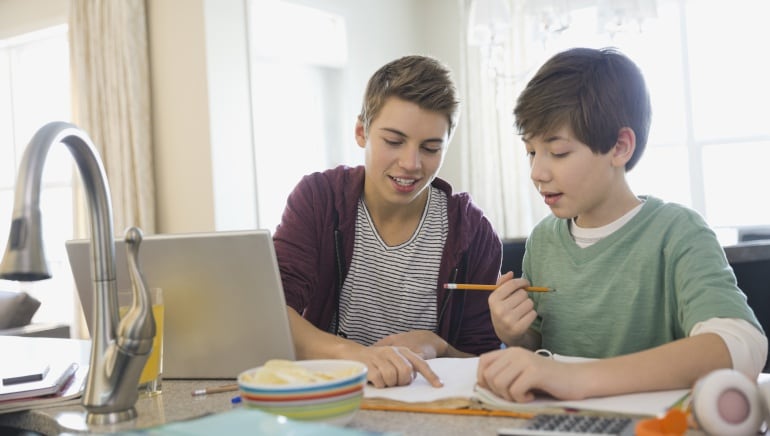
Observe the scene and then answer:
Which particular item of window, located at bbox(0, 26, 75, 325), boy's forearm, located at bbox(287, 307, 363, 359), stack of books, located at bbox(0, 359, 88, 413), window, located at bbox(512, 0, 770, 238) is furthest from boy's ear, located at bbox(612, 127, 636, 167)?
window, located at bbox(0, 26, 75, 325)

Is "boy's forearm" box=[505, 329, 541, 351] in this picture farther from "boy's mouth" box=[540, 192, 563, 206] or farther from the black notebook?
the black notebook

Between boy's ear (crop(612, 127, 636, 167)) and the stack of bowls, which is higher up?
boy's ear (crop(612, 127, 636, 167))

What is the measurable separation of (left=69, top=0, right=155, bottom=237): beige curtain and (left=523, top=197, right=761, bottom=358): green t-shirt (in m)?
3.27

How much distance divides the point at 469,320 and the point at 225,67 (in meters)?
2.89

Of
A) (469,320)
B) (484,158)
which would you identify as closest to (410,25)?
(484,158)

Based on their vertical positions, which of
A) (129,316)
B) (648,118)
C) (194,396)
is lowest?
(194,396)

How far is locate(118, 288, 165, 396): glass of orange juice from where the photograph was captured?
3.90 feet

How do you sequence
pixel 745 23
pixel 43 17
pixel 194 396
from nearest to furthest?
pixel 194 396 < pixel 745 23 < pixel 43 17

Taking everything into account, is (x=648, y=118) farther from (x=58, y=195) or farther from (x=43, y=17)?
(x=58, y=195)

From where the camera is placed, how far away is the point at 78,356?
5.23 feet

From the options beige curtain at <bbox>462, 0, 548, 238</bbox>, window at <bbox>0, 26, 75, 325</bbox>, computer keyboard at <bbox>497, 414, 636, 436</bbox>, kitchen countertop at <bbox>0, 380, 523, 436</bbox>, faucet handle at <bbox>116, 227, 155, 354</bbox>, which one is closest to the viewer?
computer keyboard at <bbox>497, 414, 636, 436</bbox>

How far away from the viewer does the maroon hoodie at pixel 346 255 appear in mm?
1608

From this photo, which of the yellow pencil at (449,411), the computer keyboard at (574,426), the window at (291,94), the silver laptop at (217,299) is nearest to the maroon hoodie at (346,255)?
the silver laptop at (217,299)

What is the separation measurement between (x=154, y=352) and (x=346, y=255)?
544 millimetres
